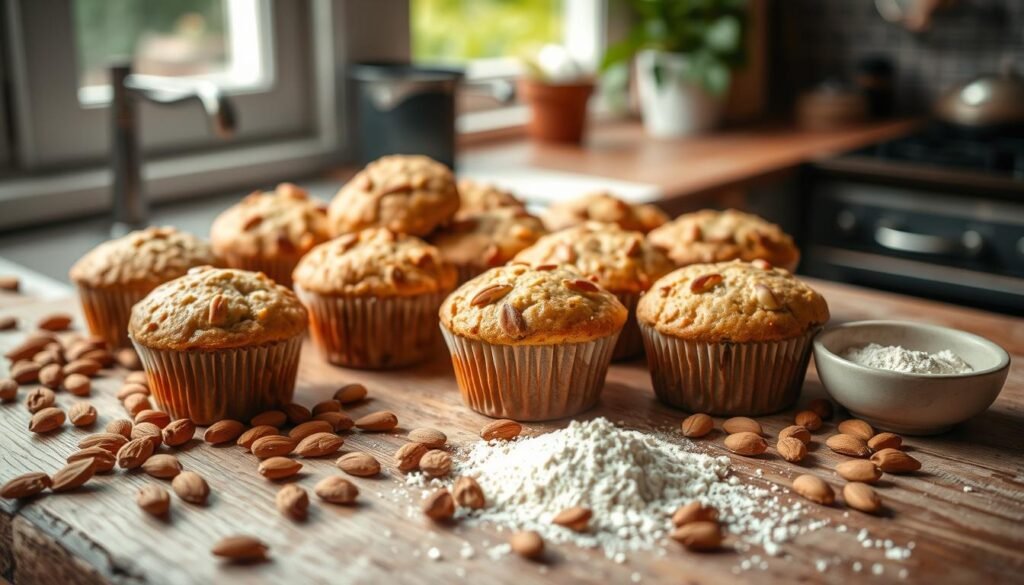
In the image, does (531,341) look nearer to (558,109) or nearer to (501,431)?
(501,431)

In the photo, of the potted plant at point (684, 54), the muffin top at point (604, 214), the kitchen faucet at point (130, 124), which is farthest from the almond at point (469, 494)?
the potted plant at point (684, 54)

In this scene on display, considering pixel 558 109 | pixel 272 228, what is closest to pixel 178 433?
pixel 272 228

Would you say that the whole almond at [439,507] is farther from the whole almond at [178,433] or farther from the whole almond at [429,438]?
the whole almond at [178,433]

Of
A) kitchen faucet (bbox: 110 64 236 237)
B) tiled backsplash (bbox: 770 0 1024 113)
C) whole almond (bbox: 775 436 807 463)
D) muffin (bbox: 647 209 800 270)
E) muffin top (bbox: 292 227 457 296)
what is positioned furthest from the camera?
tiled backsplash (bbox: 770 0 1024 113)

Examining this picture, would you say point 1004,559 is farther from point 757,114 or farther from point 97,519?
point 757,114

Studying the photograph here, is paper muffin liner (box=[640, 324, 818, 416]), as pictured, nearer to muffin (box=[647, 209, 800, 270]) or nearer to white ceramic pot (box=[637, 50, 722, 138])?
muffin (box=[647, 209, 800, 270])

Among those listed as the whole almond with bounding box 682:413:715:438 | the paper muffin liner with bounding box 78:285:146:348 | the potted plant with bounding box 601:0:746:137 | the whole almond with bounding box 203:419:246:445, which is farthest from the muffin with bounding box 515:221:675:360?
the potted plant with bounding box 601:0:746:137

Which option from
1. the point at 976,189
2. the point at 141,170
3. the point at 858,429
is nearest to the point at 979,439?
the point at 858,429
